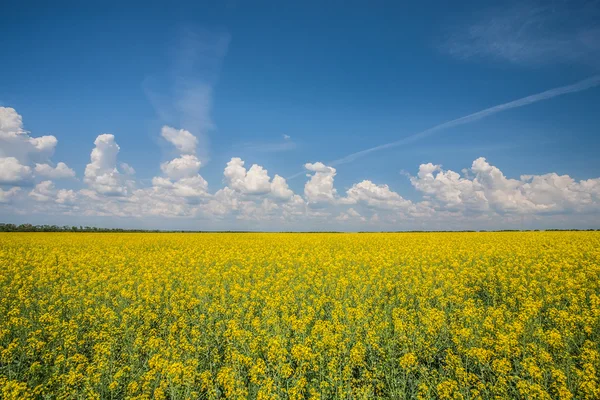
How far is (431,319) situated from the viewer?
23.5 feet

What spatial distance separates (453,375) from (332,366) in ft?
7.79

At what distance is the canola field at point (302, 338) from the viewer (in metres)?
5.03

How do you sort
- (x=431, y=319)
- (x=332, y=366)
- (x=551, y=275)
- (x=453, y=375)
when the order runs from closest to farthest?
1. (x=332, y=366)
2. (x=453, y=375)
3. (x=431, y=319)
4. (x=551, y=275)

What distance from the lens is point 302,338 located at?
21.7 ft

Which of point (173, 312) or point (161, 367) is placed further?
point (173, 312)

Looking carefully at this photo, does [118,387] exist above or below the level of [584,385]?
below

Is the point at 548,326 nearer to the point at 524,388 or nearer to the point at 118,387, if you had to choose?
the point at 524,388

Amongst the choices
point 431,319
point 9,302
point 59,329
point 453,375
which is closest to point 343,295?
point 431,319

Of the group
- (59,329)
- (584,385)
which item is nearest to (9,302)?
(59,329)

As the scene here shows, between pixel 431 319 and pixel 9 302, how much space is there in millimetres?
12611

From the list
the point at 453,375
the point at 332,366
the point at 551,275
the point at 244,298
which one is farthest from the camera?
the point at 551,275

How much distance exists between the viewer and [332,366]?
5113 millimetres

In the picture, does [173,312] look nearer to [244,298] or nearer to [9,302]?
[244,298]

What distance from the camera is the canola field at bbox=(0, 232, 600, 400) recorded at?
16.5 feet
